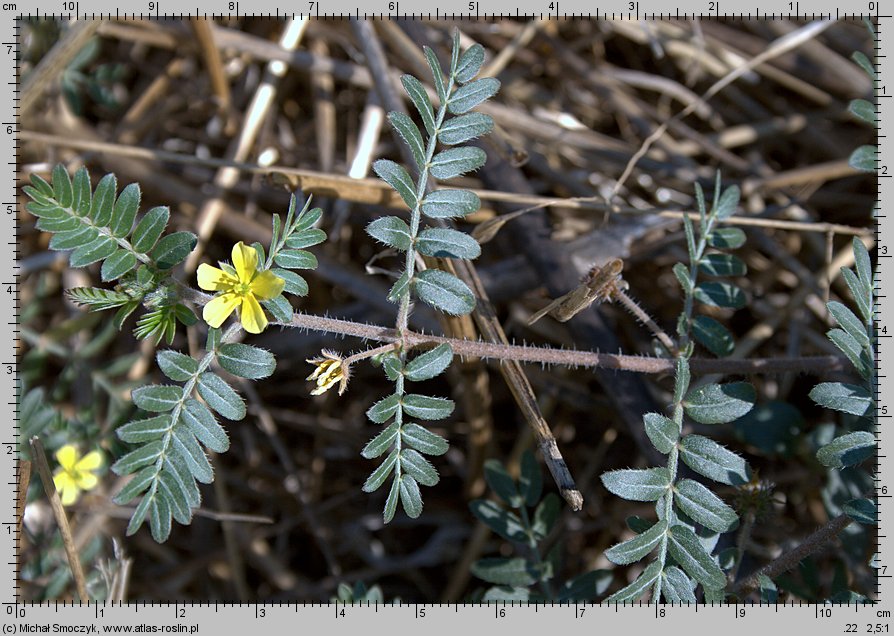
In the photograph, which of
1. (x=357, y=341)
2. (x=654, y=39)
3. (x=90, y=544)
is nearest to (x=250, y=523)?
(x=90, y=544)

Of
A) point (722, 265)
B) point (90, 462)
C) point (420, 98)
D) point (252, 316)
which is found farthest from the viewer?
point (90, 462)

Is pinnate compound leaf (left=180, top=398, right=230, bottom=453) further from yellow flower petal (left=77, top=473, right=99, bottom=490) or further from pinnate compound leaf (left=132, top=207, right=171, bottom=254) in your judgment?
yellow flower petal (left=77, top=473, right=99, bottom=490)

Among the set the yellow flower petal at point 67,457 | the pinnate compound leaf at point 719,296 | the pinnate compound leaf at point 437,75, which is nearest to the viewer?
the pinnate compound leaf at point 437,75

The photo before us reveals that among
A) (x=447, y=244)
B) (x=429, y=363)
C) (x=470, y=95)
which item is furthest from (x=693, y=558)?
(x=470, y=95)

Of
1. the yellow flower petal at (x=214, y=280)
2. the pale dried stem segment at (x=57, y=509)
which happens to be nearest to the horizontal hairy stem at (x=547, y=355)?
the yellow flower petal at (x=214, y=280)

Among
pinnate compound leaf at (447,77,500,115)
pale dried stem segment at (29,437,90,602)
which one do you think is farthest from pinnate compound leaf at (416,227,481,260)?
pale dried stem segment at (29,437,90,602)

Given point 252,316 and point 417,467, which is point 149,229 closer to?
point 252,316

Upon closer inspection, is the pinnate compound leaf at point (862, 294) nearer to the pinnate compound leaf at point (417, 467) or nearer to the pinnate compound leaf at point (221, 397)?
the pinnate compound leaf at point (417, 467)
